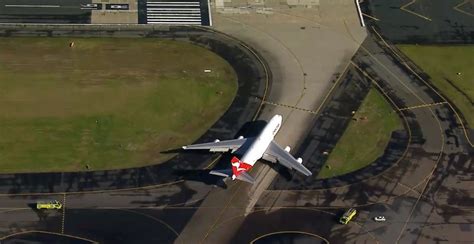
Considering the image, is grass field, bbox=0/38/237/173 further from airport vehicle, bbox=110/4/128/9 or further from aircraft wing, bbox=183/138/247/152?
airport vehicle, bbox=110/4/128/9

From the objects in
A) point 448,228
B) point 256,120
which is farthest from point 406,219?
point 256,120

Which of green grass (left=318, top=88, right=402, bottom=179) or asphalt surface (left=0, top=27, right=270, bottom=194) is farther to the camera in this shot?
green grass (left=318, top=88, right=402, bottom=179)

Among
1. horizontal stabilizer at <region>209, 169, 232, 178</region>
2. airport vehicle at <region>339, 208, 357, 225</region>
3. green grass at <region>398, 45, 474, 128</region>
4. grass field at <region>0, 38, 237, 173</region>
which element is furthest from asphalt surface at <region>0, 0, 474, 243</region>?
grass field at <region>0, 38, 237, 173</region>

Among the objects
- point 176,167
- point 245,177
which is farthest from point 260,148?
point 176,167

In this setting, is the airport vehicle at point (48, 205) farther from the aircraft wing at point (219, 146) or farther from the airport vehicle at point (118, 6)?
the airport vehicle at point (118, 6)

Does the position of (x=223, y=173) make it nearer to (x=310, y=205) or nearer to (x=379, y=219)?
(x=310, y=205)

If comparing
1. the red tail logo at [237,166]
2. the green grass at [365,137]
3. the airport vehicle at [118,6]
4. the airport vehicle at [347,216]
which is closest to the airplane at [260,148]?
the red tail logo at [237,166]

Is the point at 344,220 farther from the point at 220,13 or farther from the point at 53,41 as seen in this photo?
the point at 53,41
